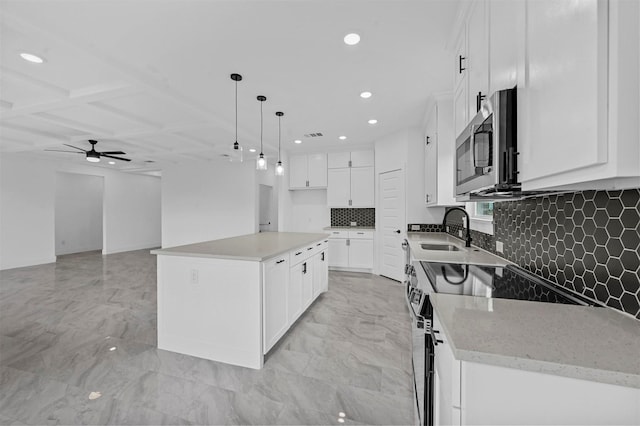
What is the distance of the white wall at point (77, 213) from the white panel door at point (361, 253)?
8.11 metres

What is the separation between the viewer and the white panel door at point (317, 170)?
18.7 ft

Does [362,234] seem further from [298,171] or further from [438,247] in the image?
[438,247]

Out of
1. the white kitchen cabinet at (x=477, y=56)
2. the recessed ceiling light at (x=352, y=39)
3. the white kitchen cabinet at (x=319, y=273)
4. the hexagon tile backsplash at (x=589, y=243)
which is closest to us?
the hexagon tile backsplash at (x=589, y=243)

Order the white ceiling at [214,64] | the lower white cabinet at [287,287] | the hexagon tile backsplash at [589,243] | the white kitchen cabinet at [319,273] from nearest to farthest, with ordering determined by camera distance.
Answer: the hexagon tile backsplash at [589,243] < the white ceiling at [214,64] < the lower white cabinet at [287,287] < the white kitchen cabinet at [319,273]

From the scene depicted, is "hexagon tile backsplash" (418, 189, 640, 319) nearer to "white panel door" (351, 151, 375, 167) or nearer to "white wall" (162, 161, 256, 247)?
"white panel door" (351, 151, 375, 167)

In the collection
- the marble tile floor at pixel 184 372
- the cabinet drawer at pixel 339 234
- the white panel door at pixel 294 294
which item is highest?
the cabinet drawer at pixel 339 234

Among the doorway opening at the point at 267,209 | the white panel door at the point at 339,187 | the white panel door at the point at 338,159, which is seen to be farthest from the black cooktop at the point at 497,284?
the doorway opening at the point at 267,209

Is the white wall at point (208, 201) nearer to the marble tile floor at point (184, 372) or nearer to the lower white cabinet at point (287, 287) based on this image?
the marble tile floor at point (184, 372)

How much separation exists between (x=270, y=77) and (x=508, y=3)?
2109 millimetres

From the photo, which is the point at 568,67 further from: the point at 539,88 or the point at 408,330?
the point at 408,330

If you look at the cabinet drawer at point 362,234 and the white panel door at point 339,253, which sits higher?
the cabinet drawer at point 362,234

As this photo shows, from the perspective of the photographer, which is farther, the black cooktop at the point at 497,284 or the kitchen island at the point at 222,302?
the kitchen island at the point at 222,302

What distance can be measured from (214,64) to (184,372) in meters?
2.67

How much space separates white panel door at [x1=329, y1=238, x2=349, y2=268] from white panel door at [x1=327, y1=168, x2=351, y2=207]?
783 millimetres
